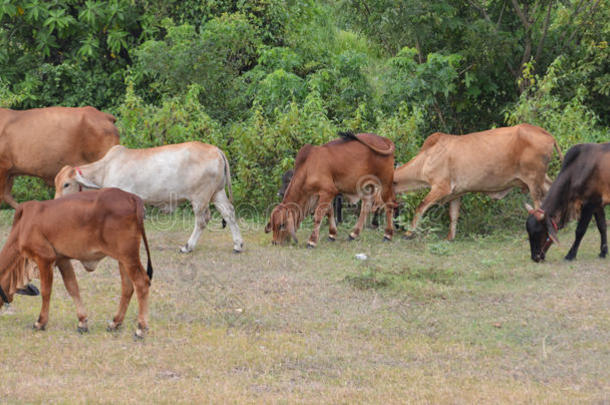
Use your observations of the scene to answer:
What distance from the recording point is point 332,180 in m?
11.1

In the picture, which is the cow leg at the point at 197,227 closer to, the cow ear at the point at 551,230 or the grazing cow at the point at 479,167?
A: the grazing cow at the point at 479,167

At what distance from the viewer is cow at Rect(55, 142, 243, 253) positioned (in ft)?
33.4

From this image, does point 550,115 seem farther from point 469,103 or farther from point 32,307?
point 32,307

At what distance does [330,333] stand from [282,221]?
3.82 m

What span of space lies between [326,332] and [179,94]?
8.60 meters

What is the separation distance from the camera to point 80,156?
11.7 m

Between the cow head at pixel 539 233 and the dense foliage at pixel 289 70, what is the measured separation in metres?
3.16

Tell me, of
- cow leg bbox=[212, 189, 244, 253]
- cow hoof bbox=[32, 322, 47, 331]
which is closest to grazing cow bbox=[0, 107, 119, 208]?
cow leg bbox=[212, 189, 244, 253]

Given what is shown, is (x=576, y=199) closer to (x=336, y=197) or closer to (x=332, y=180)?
(x=332, y=180)

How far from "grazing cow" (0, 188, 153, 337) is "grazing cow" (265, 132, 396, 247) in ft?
13.4

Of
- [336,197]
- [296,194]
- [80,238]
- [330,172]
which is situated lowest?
[336,197]

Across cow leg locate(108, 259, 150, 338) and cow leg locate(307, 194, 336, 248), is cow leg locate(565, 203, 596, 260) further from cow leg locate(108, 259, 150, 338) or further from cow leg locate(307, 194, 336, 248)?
cow leg locate(108, 259, 150, 338)

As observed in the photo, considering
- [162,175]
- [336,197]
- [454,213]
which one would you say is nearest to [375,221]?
[336,197]

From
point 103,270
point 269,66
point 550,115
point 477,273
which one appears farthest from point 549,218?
point 269,66
